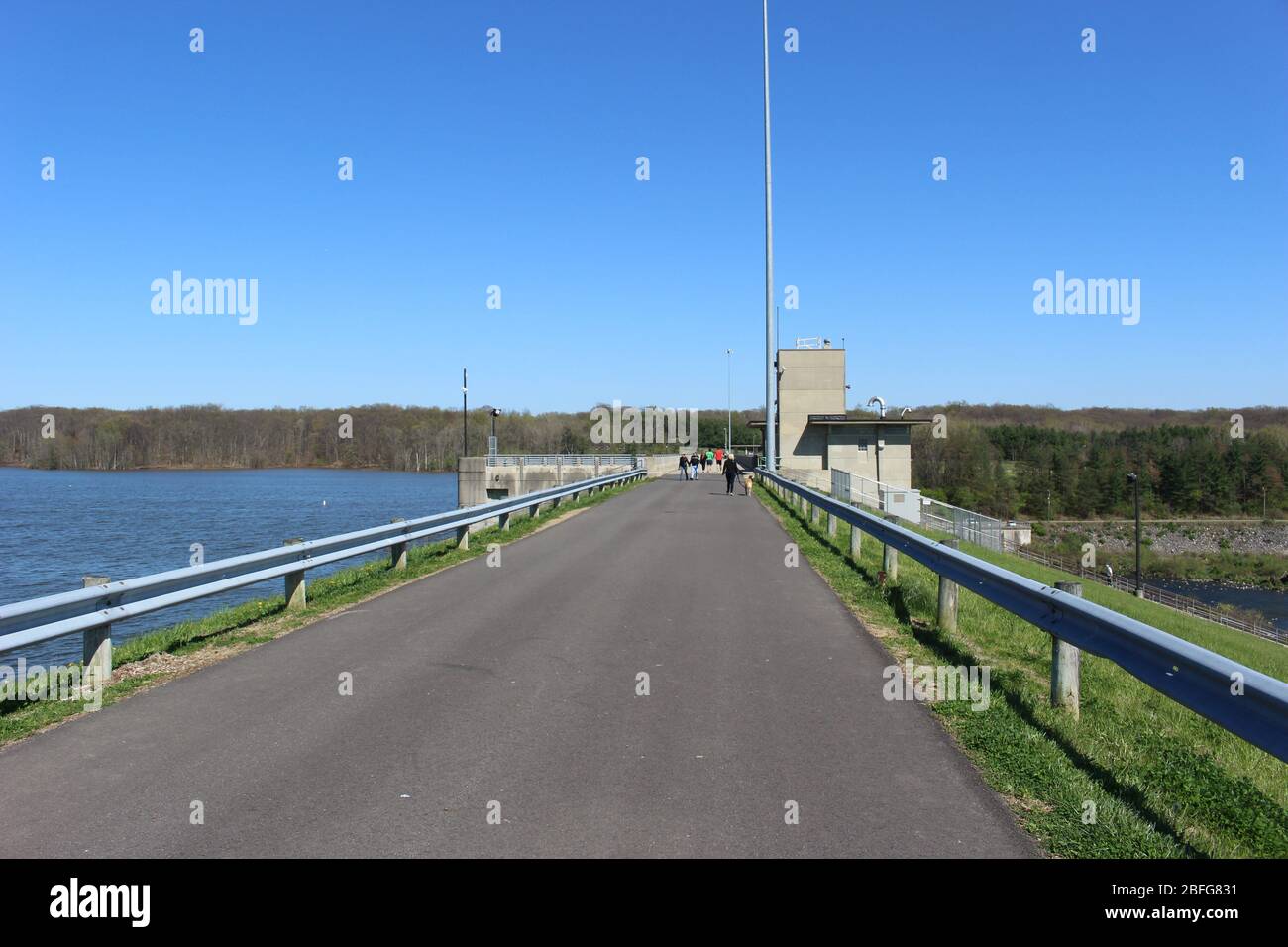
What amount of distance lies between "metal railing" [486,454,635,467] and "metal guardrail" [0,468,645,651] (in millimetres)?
46066

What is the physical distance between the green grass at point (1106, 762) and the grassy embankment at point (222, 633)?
6.03 metres

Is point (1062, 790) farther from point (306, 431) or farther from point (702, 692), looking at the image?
point (306, 431)

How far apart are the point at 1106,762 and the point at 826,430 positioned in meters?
55.8

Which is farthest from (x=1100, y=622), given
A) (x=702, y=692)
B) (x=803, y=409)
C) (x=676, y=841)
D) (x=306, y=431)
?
(x=306, y=431)

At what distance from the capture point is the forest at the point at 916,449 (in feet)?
384

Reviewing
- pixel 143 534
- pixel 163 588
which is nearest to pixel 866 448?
pixel 143 534

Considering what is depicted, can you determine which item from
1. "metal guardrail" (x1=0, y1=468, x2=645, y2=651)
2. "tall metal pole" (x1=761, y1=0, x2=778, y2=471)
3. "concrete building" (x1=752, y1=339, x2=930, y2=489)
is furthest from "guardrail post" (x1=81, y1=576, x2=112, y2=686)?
"concrete building" (x1=752, y1=339, x2=930, y2=489)

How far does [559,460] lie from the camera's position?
62562mm

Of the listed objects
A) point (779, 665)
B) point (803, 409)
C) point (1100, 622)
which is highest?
point (803, 409)

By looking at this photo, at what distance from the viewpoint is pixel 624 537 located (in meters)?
18.9

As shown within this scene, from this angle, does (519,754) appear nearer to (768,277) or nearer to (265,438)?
(768,277)

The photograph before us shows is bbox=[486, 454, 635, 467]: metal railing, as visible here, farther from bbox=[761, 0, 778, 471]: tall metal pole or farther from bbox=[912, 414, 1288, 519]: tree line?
bbox=[912, 414, 1288, 519]: tree line

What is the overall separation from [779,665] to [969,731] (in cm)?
209

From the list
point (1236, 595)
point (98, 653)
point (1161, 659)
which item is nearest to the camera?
point (1161, 659)
